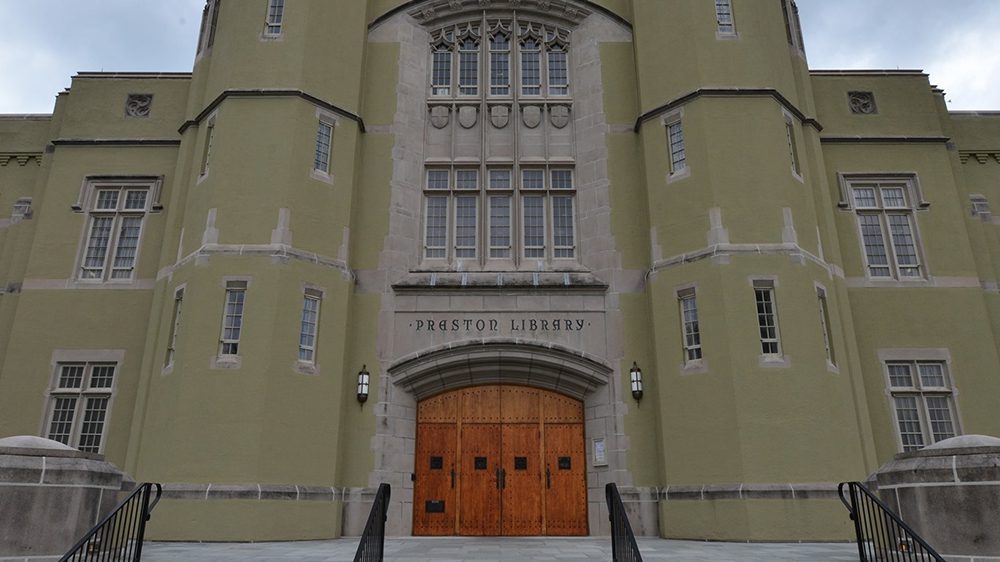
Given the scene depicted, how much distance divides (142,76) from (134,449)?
9659 millimetres

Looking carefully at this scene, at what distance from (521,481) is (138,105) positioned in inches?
526

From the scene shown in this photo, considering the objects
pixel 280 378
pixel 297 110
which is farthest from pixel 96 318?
pixel 297 110

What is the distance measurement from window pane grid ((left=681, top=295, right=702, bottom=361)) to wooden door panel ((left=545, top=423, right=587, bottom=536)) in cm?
285

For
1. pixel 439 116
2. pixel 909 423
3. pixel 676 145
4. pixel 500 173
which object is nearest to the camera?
pixel 909 423

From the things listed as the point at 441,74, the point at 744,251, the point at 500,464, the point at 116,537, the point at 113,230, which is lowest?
the point at 116,537

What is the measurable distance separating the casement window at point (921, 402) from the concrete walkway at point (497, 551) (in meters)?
4.81

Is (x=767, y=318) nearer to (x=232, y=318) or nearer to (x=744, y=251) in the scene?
(x=744, y=251)

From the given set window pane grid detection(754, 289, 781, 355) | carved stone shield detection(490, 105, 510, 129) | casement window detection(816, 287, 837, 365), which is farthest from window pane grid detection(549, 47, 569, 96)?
casement window detection(816, 287, 837, 365)

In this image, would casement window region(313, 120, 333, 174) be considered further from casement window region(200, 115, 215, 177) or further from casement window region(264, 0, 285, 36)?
casement window region(264, 0, 285, 36)

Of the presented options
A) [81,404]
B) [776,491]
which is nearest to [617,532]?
[776,491]

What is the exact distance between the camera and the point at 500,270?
15023 mm

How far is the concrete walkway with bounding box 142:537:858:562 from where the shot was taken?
927cm

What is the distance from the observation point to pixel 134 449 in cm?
1359

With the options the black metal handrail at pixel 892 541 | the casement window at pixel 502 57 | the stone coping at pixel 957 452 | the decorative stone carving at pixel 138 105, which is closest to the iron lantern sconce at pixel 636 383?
the black metal handrail at pixel 892 541
